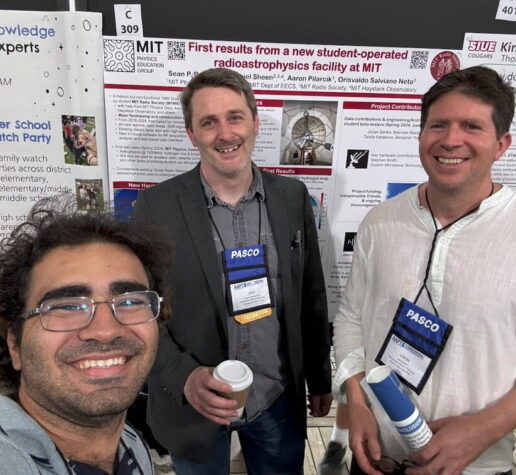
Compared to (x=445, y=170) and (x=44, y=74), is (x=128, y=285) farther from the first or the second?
(x=44, y=74)

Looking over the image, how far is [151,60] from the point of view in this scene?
68.4 inches

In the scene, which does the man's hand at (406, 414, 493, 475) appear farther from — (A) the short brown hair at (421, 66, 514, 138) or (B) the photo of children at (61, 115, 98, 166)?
(B) the photo of children at (61, 115, 98, 166)

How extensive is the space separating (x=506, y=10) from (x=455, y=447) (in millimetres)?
1853

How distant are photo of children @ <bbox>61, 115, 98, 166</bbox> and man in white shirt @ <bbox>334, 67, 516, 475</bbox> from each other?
1454mm

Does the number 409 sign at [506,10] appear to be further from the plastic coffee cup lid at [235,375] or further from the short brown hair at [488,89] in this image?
the plastic coffee cup lid at [235,375]

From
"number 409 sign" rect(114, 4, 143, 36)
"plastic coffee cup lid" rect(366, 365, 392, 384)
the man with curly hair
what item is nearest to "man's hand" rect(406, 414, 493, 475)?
"plastic coffee cup lid" rect(366, 365, 392, 384)

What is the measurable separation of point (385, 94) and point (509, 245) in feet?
3.53

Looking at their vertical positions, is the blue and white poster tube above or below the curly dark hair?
below

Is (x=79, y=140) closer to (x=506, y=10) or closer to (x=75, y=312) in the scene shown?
(x=75, y=312)

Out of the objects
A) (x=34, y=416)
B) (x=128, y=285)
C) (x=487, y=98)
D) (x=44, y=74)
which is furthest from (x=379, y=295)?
(x=44, y=74)

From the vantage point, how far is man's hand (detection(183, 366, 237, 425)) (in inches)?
42.8

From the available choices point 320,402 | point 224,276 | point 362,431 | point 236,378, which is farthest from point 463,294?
point 320,402

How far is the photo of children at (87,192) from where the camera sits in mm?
1906

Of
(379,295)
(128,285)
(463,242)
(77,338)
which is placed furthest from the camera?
(379,295)
